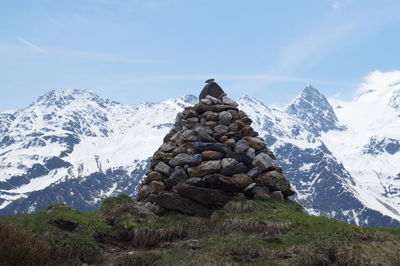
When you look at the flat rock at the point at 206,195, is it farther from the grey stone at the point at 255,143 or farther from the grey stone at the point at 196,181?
the grey stone at the point at 255,143

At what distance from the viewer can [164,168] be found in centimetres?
2864

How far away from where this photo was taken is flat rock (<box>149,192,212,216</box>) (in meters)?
24.9

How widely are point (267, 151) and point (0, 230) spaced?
18.6 metres

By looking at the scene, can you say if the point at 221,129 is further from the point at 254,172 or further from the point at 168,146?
the point at 254,172

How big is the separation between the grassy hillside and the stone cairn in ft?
3.96

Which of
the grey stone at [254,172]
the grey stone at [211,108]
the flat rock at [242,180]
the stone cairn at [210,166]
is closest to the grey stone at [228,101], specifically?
the stone cairn at [210,166]

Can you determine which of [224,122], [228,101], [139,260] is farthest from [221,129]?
[139,260]

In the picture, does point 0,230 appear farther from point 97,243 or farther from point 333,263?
point 333,263

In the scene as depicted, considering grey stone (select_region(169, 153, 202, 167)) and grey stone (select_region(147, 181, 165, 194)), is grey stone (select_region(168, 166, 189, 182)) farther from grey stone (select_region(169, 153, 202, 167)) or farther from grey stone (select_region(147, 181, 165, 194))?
grey stone (select_region(147, 181, 165, 194))

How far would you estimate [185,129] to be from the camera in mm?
31438

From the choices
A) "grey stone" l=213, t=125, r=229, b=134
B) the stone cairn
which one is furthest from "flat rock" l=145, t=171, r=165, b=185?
"grey stone" l=213, t=125, r=229, b=134

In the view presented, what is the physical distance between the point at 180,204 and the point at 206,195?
149 cm

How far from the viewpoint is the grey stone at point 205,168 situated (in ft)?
88.1

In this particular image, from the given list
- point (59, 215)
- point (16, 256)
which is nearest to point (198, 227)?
point (59, 215)
